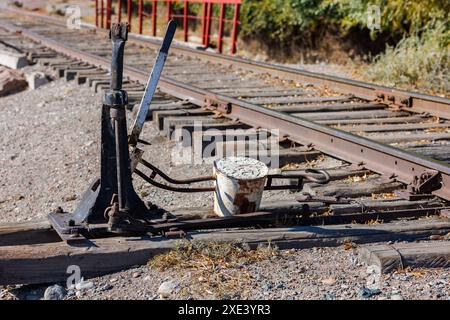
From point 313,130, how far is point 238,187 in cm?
248

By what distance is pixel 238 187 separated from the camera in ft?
14.2

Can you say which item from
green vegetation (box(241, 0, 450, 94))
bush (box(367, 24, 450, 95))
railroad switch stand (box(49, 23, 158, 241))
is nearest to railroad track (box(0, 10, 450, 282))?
railroad switch stand (box(49, 23, 158, 241))

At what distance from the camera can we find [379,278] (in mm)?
3744

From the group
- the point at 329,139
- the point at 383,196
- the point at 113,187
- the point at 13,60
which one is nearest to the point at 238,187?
the point at 113,187

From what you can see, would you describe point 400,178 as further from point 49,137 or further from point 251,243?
point 49,137

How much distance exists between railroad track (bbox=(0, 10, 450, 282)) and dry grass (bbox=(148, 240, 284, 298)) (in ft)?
0.29

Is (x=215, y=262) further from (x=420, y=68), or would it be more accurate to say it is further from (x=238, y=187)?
(x=420, y=68)

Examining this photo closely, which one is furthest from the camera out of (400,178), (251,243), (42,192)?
(42,192)

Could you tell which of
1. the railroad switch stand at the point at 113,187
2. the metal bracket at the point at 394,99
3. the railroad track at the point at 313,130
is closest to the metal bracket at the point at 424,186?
the railroad track at the point at 313,130

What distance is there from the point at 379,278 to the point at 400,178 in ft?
6.11

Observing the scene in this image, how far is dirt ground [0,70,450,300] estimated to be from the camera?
359cm

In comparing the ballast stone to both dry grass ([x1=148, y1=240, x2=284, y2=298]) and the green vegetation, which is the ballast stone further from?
dry grass ([x1=148, y1=240, x2=284, y2=298])

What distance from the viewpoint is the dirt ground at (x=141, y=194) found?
3.59m
